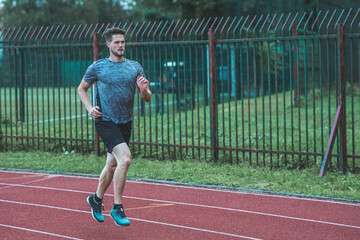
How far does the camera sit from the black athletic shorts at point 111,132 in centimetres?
581

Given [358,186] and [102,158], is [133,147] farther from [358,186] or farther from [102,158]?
[358,186]

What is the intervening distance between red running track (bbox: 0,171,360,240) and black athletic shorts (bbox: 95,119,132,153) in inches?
35.0

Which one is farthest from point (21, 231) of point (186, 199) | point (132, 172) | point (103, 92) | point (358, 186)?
point (358, 186)

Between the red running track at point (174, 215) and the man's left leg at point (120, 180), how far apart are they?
16cm

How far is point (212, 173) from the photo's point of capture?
880 centimetres

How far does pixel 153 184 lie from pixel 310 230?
3.14m

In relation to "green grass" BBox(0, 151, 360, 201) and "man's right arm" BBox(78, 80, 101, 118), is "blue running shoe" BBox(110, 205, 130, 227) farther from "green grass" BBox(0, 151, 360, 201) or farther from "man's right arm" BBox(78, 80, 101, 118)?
"green grass" BBox(0, 151, 360, 201)

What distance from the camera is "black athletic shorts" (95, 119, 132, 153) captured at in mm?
5809

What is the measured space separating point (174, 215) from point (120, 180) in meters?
0.99

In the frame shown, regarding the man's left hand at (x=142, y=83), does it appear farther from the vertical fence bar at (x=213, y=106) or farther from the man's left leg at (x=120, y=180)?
the vertical fence bar at (x=213, y=106)

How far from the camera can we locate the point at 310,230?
18.5 feet

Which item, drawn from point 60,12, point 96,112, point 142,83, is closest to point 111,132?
point 96,112

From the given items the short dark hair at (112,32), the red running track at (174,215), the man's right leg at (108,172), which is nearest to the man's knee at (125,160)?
the man's right leg at (108,172)

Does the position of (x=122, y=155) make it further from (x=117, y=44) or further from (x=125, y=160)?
(x=117, y=44)
